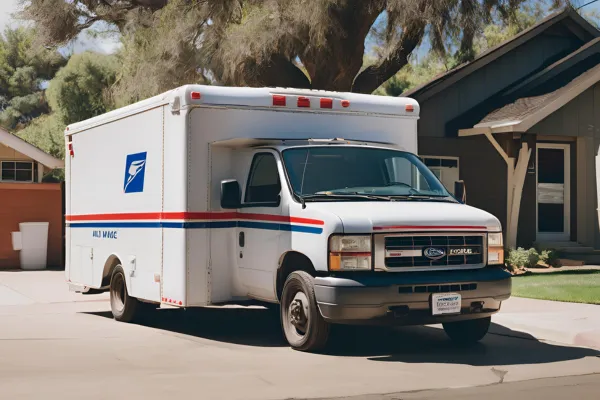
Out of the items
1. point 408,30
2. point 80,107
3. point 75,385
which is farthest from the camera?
point 80,107

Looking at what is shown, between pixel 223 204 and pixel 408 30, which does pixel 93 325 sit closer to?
pixel 223 204

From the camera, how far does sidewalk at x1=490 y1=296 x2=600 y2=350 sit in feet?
33.8

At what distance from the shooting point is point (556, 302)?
1335 centimetres

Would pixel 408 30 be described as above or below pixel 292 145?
above

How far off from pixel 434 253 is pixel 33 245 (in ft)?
49.6

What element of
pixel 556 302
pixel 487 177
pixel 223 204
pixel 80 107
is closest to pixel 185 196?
pixel 223 204

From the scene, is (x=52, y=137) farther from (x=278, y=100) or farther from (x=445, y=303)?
(x=445, y=303)

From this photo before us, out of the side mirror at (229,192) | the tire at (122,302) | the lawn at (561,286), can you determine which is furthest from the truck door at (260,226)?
the lawn at (561,286)

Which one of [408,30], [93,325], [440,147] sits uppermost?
[408,30]

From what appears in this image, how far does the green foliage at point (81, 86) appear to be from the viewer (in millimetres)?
42688

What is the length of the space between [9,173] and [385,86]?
27.7m

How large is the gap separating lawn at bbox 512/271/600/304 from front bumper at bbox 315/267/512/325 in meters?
4.62

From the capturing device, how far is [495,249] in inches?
378

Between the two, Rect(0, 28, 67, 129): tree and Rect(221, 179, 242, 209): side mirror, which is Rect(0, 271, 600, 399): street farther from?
Rect(0, 28, 67, 129): tree
